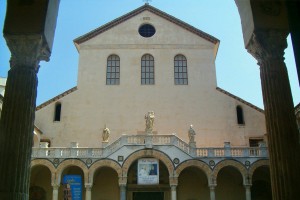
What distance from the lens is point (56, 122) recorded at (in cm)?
3055

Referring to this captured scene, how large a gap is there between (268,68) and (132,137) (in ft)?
64.1

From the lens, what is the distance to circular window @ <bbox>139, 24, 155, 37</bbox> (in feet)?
111

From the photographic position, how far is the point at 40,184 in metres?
28.4

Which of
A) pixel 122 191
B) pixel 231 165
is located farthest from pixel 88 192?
pixel 231 165

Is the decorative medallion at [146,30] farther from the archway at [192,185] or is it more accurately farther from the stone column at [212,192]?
the stone column at [212,192]

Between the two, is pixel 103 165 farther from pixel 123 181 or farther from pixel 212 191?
pixel 212 191

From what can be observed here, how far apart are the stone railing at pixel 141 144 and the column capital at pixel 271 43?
18727 mm

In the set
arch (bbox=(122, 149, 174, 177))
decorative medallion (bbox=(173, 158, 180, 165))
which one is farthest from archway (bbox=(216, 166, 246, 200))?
arch (bbox=(122, 149, 174, 177))

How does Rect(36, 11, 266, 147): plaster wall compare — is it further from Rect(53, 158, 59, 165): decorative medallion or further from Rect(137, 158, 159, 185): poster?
Rect(137, 158, 159, 185): poster

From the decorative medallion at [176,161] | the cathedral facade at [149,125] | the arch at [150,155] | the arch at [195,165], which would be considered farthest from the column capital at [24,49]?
the arch at [195,165]

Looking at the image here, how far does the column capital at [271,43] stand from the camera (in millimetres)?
7801

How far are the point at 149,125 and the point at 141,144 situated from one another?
1.50m

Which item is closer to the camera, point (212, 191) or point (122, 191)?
point (122, 191)

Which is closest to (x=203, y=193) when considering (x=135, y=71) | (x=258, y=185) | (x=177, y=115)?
(x=258, y=185)
